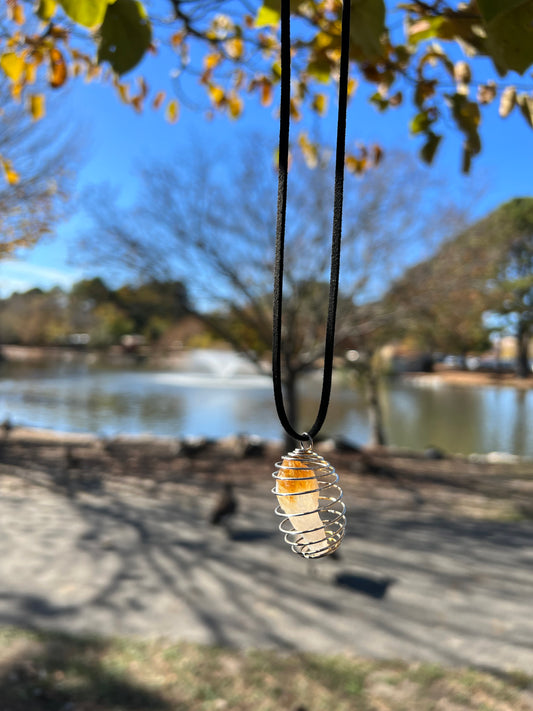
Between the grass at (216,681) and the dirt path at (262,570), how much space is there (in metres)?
0.18

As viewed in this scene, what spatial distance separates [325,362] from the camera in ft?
2.13

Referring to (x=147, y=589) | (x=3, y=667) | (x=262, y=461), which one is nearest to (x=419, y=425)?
(x=262, y=461)

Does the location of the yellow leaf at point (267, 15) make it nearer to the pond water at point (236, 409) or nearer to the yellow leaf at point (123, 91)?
the yellow leaf at point (123, 91)

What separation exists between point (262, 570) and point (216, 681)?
1.72 meters

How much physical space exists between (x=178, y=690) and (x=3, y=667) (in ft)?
3.39

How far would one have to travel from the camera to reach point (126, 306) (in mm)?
11102

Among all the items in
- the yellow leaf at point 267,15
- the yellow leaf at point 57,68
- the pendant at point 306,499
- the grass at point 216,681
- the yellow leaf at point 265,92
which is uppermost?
the yellow leaf at point 265,92

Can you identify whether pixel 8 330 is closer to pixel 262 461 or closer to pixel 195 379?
pixel 195 379

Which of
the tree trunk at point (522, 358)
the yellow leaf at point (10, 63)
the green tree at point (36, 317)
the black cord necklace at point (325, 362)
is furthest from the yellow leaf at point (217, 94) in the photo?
the tree trunk at point (522, 358)

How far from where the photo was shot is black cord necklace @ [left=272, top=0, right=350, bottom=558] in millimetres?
654

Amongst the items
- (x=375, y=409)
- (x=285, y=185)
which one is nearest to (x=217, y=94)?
(x=285, y=185)

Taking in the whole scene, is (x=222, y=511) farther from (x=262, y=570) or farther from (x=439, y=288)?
(x=439, y=288)

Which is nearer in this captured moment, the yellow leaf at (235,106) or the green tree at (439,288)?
the yellow leaf at (235,106)

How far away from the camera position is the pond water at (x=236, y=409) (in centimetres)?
1481
